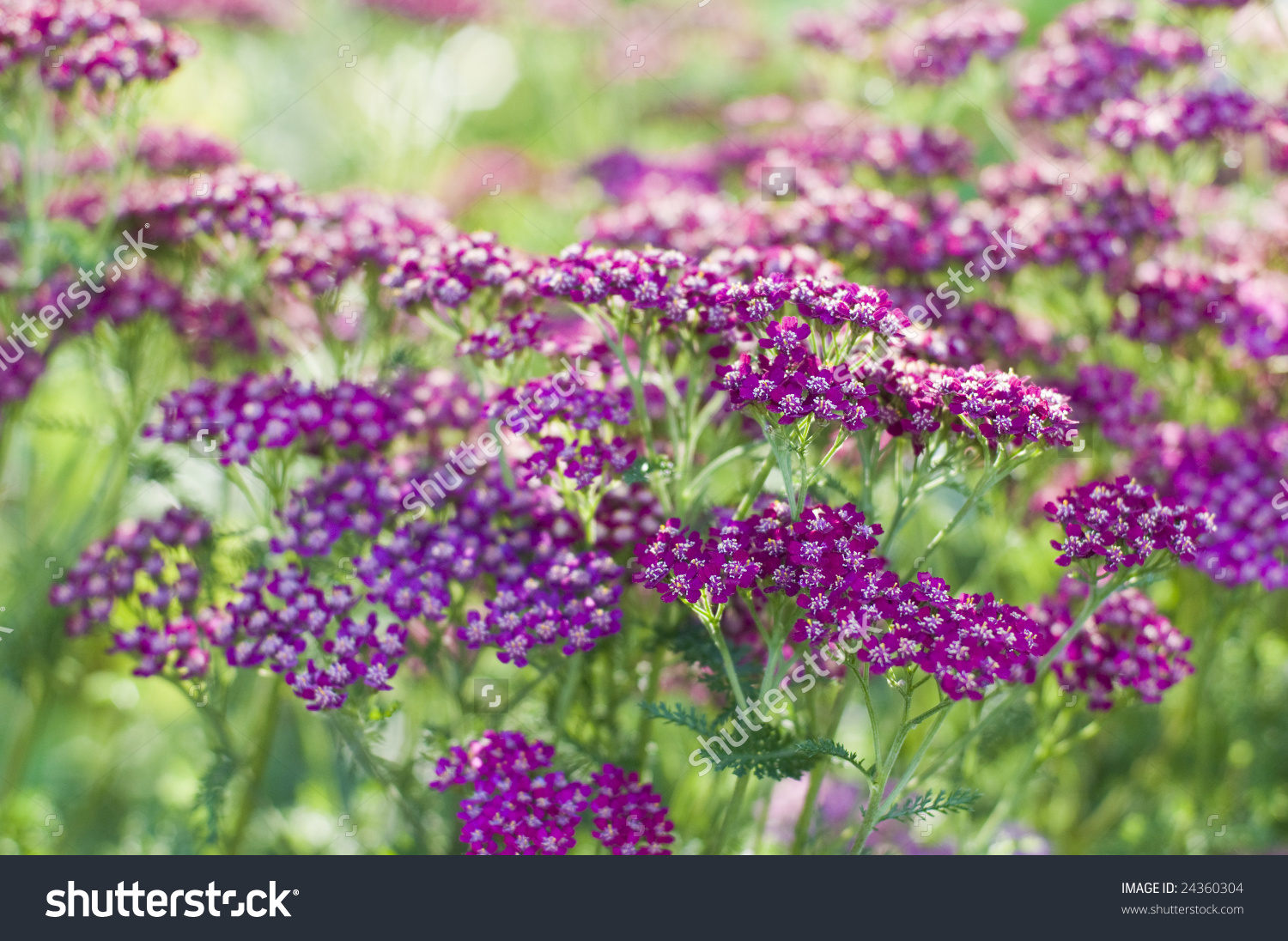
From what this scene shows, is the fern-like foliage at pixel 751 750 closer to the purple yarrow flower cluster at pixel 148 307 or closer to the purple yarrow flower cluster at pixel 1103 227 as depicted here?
the purple yarrow flower cluster at pixel 1103 227

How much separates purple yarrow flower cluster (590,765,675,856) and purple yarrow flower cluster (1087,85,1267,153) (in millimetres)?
3027

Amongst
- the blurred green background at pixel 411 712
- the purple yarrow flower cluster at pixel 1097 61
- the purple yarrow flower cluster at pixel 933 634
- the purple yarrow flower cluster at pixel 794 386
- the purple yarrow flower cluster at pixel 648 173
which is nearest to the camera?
the purple yarrow flower cluster at pixel 933 634

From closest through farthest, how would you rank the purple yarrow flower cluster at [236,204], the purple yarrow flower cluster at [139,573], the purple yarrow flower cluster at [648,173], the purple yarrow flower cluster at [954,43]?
1. the purple yarrow flower cluster at [139,573]
2. the purple yarrow flower cluster at [236,204]
3. the purple yarrow flower cluster at [954,43]
4. the purple yarrow flower cluster at [648,173]

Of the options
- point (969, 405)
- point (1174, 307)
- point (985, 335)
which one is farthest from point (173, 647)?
point (1174, 307)

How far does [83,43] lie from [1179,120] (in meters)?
4.00

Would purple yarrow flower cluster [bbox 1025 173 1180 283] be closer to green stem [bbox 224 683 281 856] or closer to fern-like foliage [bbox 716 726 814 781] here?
fern-like foliage [bbox 716 726 814 781]

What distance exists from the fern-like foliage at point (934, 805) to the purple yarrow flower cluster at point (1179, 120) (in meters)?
2.67

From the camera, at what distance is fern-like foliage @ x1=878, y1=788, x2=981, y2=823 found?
265 centimetres

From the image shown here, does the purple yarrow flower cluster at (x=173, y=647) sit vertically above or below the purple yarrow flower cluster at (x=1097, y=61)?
below

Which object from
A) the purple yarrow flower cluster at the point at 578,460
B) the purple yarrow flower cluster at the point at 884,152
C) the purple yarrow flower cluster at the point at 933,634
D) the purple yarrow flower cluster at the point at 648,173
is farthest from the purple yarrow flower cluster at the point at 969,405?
the purple yarrow flower cluster at the point at 648,173

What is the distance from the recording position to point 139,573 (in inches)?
140

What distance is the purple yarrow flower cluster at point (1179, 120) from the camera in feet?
13.5

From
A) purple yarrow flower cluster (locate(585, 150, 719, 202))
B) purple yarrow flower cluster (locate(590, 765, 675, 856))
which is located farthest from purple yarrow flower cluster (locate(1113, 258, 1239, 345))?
purple yarrow flower cluster (locate(590, 765, 675, 856))

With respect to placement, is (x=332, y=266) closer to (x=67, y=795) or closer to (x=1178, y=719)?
(x=67, y=795)
